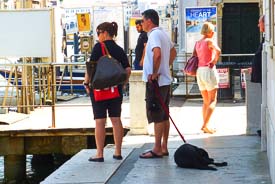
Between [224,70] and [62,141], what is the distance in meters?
5.90

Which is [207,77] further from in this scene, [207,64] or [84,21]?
[84,21]

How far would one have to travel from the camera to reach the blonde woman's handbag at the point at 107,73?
8.12 meters

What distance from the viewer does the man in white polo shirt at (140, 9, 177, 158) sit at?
27.6 feet

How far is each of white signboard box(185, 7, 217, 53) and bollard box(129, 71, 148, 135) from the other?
6.51 m

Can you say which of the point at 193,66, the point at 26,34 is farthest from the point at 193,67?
the point at 26,34

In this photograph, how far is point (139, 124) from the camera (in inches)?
441

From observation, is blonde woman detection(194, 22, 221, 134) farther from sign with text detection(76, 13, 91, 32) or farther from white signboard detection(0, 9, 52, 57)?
sign with text detection(76, 13, 91, 32)

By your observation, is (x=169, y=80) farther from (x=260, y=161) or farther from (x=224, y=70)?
(x=224, y=70)

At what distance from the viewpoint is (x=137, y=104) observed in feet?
36.6

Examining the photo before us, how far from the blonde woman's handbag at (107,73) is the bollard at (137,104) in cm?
A: 282

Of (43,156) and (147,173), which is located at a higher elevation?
(147,173)

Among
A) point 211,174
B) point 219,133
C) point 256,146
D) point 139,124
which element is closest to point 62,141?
point 139,124

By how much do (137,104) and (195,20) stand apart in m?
6.79

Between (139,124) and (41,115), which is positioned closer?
(139,124)
